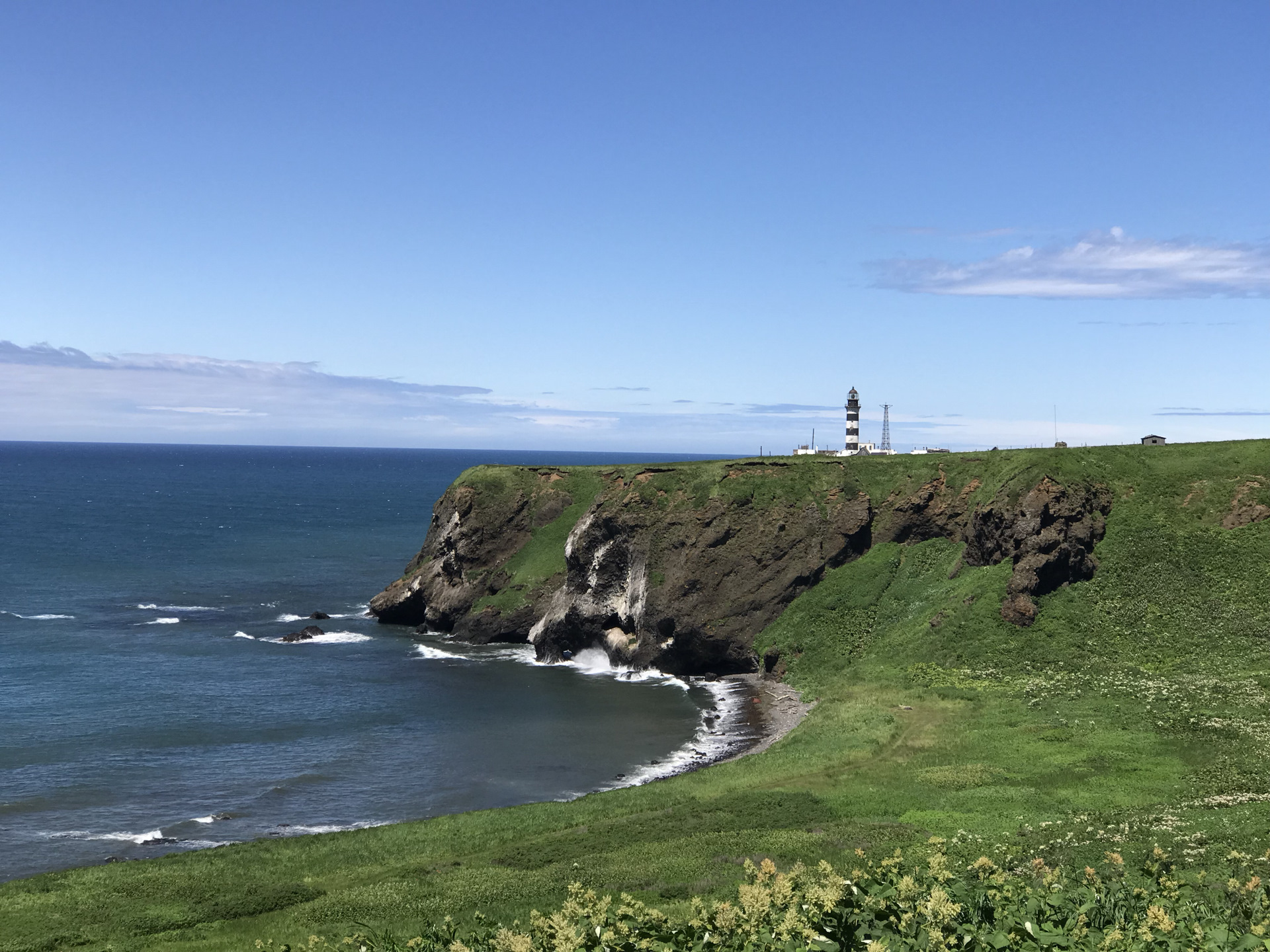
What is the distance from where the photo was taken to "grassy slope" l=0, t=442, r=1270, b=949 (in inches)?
1529

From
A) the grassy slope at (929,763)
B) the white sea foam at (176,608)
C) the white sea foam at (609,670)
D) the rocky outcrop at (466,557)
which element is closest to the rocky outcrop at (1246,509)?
the grassy slope at (929,763)

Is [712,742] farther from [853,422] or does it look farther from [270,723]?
[853,422]

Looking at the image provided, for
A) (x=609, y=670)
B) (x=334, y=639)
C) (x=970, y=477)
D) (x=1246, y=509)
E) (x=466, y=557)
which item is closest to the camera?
(x=1246, y=509)

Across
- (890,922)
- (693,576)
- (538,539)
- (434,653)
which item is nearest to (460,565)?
(538,539)

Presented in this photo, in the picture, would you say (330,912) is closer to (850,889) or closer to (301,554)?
(850,889)

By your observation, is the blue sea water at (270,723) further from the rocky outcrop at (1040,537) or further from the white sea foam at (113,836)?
the rocky outcrop at (1040,537)

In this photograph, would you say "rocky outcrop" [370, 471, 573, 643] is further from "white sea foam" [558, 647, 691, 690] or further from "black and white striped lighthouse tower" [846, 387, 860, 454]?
"black and white striped lighthouse tower" [846, 387, 860, 454]

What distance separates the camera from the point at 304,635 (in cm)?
10250

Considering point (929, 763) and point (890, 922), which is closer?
point (890, 922)

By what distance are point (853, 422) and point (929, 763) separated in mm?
91852

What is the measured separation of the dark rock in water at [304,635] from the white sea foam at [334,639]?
0.60 ft

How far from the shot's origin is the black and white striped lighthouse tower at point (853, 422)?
466 feet

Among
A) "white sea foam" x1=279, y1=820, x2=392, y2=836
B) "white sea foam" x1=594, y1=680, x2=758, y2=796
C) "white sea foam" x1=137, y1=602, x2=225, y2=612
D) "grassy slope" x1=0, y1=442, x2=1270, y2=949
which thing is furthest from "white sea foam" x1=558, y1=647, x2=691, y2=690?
"white sea foam" x1=137, y1=602, x2=225, y2=612

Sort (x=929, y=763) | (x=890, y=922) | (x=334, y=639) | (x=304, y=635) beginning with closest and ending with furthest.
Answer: (x=890, y=922), (x=929, y=763), (x=304, y=635), (x=334, y=639)
